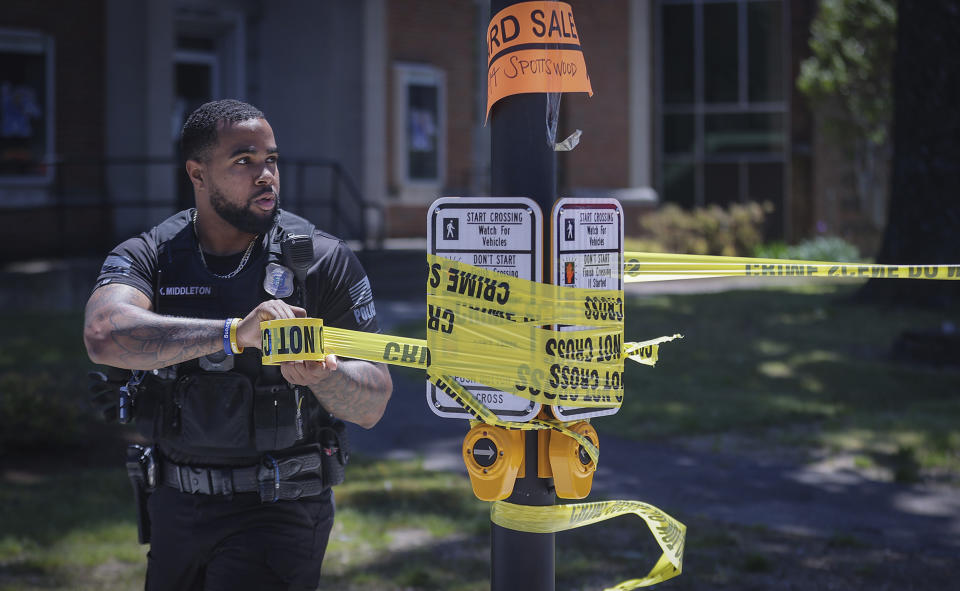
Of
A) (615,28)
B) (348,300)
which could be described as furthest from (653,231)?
(348,300)

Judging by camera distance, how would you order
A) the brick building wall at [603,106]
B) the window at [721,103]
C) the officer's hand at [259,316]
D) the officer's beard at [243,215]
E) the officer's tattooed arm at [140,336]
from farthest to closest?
the window at [721,103] → the brick building wall at [603,106] → the officer's beard at [243,215] → the officer's tattooed arm at [140,336] → the officer's hand at [259,316]

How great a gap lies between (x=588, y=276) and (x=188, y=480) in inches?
52.4

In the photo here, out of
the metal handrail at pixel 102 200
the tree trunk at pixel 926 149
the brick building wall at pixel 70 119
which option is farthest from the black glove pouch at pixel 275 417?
the brick building wall at pixel 70 119

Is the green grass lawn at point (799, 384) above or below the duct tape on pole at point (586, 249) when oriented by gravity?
below

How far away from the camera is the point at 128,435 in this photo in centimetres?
777

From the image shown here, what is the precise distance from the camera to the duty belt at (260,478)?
9.26 feet

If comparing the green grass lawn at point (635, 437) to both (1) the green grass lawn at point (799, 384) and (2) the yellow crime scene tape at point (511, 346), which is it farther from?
(2) the yellow crime scene tape at point (511, 346)

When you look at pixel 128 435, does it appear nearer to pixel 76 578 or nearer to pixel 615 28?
pixel 76 578

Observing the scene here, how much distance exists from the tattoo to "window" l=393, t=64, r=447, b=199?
15.8 metres

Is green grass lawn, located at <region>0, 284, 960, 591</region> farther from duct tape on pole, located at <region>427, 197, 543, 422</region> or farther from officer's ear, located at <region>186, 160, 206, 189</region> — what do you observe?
duct tape on pole, located at <region>427, 197, 543, 422</region>

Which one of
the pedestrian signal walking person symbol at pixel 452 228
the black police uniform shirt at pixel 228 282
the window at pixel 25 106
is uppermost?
the window at pixel 25 106

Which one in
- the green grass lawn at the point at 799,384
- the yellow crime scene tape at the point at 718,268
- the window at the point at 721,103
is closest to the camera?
the yellow crime scene tape at the point at 718,268

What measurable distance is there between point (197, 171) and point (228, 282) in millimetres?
337

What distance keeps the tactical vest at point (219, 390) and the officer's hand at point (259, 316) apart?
1.43 ft
